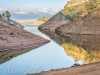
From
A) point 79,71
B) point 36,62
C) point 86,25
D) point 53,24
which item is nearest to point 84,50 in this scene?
point 36,62

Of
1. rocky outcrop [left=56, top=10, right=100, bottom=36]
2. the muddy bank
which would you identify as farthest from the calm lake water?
rocky outcrop [left=56, top=10, right=100, bottom=36]

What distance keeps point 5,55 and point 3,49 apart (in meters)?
3.90

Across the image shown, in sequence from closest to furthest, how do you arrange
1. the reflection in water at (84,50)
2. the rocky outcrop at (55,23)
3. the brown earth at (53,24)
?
the reflection in water at (84,50)
the brown earth at (53,24)
the rocky outcrop at (55,23)

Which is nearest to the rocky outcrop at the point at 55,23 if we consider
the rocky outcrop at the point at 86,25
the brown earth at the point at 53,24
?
the brown earth at the point at 53,24

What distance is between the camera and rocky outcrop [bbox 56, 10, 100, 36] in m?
108

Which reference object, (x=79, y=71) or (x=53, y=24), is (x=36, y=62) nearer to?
(x=79, y=71)

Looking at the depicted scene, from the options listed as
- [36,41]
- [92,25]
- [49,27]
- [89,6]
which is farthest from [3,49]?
[89,6]

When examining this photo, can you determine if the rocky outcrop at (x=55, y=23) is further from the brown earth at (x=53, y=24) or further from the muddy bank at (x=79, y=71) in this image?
the muddy bank at (x=79, y=71)

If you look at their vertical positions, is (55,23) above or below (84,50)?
above

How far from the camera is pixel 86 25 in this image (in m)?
112

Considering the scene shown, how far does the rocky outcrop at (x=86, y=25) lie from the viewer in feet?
356

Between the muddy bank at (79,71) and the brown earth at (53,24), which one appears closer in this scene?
the muddy bank at (79,71)

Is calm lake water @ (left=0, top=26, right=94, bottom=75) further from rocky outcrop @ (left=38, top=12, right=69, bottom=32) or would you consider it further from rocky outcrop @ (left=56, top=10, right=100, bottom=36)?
rocky outcrop @ (left=38, top=12, right=69, bottom=32)

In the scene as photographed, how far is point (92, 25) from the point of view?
10906 cm
